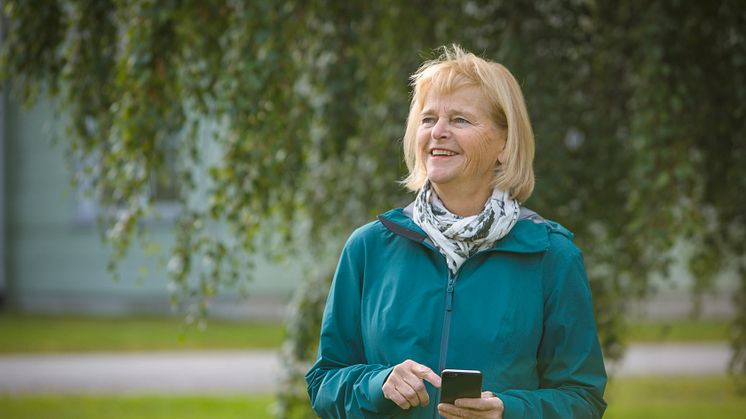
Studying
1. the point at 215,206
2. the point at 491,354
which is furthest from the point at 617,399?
the point at 491,354

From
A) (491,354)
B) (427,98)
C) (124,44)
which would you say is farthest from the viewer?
(124,44)

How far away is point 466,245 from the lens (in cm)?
210

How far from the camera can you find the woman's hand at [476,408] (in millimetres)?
1968

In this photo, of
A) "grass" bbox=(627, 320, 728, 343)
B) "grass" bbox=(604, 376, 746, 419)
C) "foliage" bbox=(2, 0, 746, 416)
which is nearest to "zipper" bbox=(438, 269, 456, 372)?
"foliage" bbox=(2, 0, 746, 416)

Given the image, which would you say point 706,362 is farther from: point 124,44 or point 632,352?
point 124,44

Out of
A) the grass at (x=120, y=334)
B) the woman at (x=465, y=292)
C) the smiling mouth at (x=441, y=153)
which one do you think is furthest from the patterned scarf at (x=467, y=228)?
the grass at (x=120, y=334)

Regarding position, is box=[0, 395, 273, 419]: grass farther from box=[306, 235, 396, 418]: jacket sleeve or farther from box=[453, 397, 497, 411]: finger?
box=[453, 397, 497, 411]: finger

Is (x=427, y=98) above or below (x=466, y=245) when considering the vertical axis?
above

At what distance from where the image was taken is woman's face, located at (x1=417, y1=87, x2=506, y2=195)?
217 centimetres

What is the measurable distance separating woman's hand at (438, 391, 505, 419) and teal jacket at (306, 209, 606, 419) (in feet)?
0.14

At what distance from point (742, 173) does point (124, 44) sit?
244cm

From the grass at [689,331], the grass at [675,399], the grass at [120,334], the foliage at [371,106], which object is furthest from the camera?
the grass at [689,331]

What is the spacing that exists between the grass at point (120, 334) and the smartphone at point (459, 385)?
8.68 m

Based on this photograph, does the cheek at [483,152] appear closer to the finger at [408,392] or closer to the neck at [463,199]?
the neck at [463,199]
